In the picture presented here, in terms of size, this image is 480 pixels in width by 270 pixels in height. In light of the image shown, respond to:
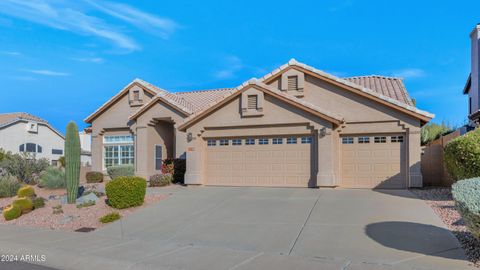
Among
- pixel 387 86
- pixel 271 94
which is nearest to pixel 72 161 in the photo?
pixel 271 94

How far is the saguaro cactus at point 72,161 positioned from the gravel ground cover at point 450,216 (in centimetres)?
1228

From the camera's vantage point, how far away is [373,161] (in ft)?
51.9

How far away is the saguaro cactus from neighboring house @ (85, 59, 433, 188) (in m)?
4.89

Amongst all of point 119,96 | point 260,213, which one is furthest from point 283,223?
point 119,96

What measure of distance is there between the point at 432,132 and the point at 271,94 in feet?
50.2

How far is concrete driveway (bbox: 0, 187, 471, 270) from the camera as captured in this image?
7.38 metres

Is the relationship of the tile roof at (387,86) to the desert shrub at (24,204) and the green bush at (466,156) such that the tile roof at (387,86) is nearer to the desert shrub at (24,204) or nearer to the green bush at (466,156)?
the green bush at (466,156)

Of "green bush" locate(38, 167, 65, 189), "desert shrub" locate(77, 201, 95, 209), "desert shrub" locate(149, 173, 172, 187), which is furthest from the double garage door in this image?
"green bush" locate(38, 167, 65, 189)

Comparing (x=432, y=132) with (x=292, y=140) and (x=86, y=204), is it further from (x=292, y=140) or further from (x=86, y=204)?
(x=86, y=204)

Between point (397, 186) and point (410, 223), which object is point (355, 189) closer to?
point (397, 186)

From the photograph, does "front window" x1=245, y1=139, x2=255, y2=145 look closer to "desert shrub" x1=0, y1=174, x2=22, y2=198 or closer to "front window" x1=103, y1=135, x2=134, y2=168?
"front window" x1=103, y1=135, x2=134, y2=168

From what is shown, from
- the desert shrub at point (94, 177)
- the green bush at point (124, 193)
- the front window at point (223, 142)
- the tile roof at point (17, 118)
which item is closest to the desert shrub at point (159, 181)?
the front window at point (223, 142)

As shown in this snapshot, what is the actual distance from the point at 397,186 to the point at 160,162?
13055mm

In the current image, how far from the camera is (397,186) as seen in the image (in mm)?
15453
